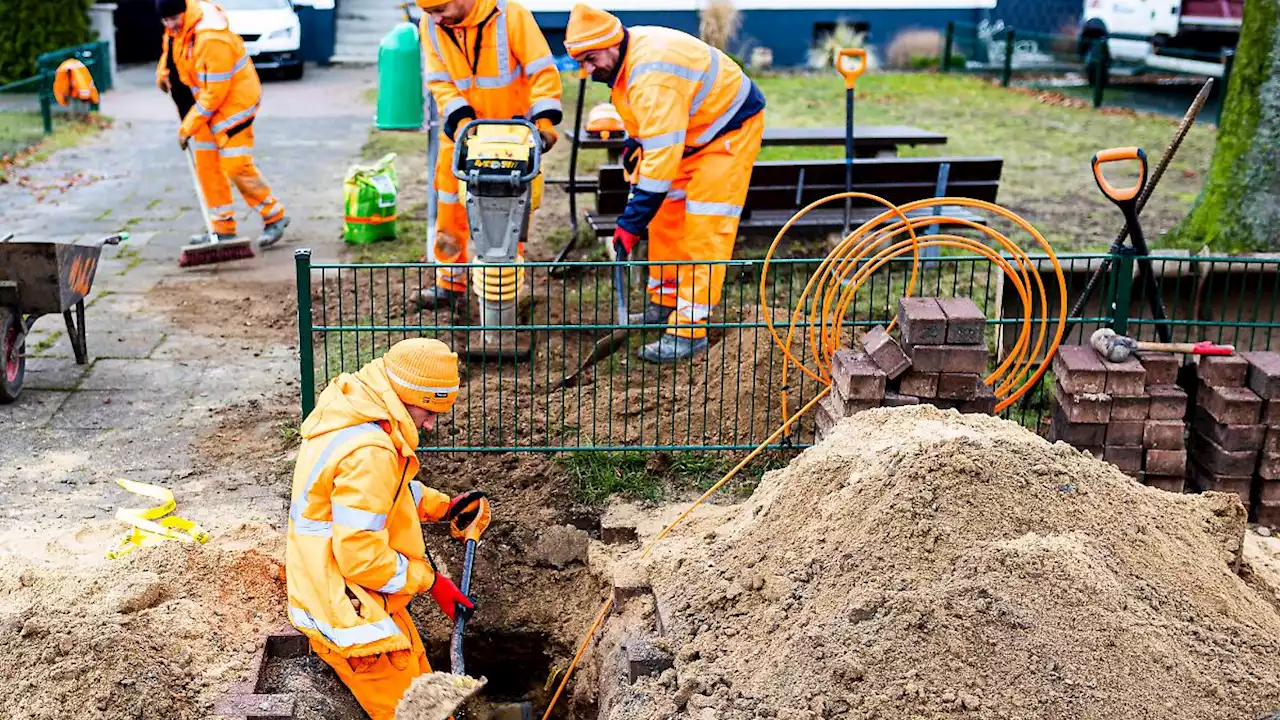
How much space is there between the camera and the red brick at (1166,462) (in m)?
5.93

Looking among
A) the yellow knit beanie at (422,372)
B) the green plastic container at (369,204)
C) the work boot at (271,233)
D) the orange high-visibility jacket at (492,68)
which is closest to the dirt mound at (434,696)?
the yellow knit beanie at (422,372)

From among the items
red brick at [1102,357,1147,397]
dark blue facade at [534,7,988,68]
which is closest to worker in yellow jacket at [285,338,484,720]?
red brick at [1102,357,1147,397]

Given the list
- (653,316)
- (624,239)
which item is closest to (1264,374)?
(624,239)

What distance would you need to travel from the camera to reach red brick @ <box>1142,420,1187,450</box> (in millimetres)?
5918

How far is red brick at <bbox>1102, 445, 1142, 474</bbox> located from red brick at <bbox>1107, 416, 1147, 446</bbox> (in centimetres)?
2

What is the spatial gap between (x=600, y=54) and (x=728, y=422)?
6.97 ft

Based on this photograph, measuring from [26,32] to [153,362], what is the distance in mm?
10580

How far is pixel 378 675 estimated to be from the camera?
4641 mm

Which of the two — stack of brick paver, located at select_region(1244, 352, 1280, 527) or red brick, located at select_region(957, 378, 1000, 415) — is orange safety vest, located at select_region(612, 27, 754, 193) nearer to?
red brick, located at select_region(957, 378, 1000, 415)

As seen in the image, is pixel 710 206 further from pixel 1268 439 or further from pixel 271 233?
pixel 271 233

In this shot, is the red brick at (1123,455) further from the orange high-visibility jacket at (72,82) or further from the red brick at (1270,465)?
the orange high-visibility jacket at (72,82)

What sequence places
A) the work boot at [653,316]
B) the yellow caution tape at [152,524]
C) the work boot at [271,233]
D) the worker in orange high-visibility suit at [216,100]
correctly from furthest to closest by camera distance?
1. the work boot at [271,233]
2. the worker in orange high-visibility suit at [216,100]
3. the work boot at [653,316]
4. the yellow caution tape at [152,524]

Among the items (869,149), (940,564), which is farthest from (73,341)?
(869,149)

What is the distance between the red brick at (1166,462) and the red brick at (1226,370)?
39cm
